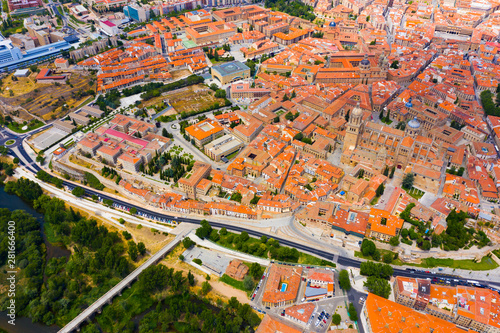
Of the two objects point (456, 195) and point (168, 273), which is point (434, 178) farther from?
point (168, 273)

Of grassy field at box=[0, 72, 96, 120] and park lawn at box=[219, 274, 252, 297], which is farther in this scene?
grassy field at box=[0, 72, 96, 120]

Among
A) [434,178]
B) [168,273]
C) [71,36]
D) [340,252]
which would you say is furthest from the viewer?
[71,36]

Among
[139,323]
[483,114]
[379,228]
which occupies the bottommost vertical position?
[139,323]

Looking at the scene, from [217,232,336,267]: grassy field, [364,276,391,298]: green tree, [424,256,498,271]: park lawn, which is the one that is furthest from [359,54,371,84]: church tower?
[364,276,391,298]: green tree

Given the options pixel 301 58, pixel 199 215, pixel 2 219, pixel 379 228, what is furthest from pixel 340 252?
pixel 301 58

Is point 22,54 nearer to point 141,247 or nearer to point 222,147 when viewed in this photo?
point 222,147

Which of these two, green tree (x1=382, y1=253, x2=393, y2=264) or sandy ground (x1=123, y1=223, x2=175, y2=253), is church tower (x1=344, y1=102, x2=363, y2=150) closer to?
green tree (x1=382, y1=253, x2=393, y2=264)

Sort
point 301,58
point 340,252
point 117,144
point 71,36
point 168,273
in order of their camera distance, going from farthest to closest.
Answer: point 71,36 → point 301,58 → point 117,144 → point 340,252 → point 168,273
